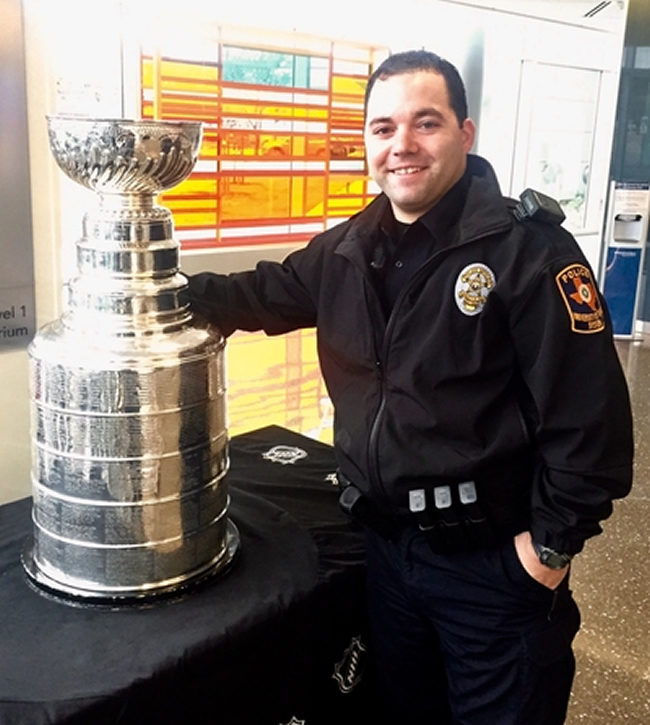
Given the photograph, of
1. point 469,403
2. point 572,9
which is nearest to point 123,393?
point 469,403

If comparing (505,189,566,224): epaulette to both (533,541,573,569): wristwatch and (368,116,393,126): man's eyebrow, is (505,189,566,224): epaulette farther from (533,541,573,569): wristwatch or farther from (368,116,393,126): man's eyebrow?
(533,541,573,569): wristwatch

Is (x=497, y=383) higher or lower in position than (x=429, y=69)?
lower

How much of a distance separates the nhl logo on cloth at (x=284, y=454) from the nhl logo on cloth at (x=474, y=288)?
0.76 m

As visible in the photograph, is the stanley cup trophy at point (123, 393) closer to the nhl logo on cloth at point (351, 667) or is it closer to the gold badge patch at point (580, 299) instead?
the nhl logo on cloth at point (351, 667)

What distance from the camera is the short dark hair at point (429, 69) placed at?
4.36 ft

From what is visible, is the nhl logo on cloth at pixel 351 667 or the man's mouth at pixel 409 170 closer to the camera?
the man's mouth at pixel 409 170

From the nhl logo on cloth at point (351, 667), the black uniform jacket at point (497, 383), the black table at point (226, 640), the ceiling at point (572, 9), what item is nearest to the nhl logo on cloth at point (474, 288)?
the black uniform jacket at point (497, 383)

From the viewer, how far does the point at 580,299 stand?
1228 millimetres

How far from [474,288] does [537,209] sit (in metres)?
0.16

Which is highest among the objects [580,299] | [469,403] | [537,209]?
[537,209]

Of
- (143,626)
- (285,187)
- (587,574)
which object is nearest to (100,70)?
(285,187)

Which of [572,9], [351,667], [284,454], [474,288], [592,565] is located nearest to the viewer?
[474,288]

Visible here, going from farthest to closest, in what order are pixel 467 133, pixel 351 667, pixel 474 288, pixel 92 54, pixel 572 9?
pixel 572 9
pixel 92 54
pixel 351 667
pixel 467 133
pixel 474 288

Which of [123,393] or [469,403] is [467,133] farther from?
[123,393]
